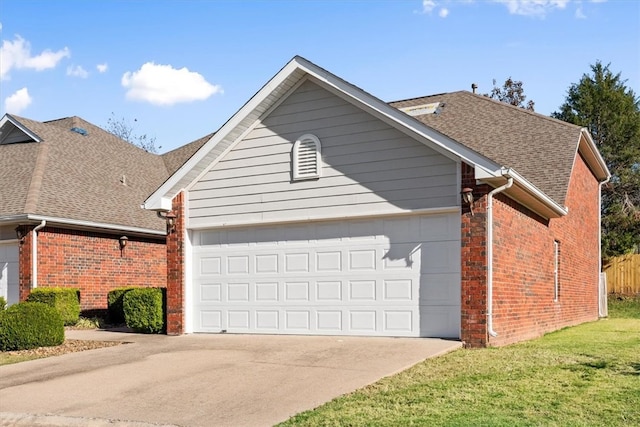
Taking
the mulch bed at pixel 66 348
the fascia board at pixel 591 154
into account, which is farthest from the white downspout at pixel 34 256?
the fascia board at pixel 591 154

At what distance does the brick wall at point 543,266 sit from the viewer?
41.4 feet

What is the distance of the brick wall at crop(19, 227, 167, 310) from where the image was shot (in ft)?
59.2

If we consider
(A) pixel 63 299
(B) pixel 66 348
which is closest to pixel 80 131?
(A) pixel 63 299

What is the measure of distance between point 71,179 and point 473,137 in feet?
38.5

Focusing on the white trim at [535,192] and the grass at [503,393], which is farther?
the white trim at [535,192]

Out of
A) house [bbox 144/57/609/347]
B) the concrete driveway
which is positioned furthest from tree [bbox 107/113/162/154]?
the concrete driveway

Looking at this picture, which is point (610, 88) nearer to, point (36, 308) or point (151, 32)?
point (151, 32)

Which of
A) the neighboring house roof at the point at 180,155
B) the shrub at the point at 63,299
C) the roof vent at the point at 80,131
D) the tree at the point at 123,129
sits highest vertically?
the tree at the point at 123,129

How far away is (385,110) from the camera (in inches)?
512

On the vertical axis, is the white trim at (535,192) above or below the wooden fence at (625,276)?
above

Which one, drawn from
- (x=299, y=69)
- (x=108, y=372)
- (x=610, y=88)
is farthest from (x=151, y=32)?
(x=610, y=88)

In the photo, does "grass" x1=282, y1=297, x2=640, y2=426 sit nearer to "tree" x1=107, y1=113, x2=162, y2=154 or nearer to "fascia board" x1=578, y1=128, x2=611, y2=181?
"fascia board" x1=578, y1=128, x2=611, y2=181

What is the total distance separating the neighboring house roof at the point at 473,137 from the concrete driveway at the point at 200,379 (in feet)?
11.2

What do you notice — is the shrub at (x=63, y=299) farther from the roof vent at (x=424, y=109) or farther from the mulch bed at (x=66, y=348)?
the roof vent at (x=424, y=109)
